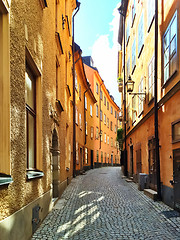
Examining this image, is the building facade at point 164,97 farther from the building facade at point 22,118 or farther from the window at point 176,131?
the building facade at point 22,118

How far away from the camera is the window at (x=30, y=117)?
6297 mm

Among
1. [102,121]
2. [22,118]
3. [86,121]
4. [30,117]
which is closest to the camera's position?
[22,118]

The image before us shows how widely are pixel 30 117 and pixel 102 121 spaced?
35278 millimetres

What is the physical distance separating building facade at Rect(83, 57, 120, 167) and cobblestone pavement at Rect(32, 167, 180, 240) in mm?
21852

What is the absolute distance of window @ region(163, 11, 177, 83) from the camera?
8477 mm

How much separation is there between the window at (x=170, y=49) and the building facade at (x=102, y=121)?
20413 millimetres

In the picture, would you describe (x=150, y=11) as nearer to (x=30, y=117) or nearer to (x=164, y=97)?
(x=164, y=97)

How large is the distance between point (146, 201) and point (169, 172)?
150cm

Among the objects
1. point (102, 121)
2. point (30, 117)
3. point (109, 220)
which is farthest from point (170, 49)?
point (102, 121)

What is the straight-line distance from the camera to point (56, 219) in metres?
7.32

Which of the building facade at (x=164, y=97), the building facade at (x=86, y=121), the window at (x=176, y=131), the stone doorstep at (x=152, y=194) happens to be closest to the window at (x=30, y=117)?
the building facade at (x=164, y=97)

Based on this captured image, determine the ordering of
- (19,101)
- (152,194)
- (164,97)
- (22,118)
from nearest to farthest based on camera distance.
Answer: (19,101)
(22,118)
(164,97)
(152,194)

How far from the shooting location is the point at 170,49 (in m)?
8.99

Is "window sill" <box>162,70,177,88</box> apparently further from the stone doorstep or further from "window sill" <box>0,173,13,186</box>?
"window sill" <box>0,173,13,186</box>
